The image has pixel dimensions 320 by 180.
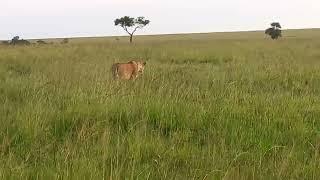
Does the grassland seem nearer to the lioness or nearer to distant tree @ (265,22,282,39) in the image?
the lioness

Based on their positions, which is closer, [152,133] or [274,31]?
[152,133]

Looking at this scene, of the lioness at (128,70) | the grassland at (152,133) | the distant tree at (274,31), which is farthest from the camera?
the distant tree at (274,31)

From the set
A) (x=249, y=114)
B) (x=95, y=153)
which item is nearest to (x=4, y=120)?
(x=95, y=153)

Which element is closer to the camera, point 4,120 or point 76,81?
point 4,120

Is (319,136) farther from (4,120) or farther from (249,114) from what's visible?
(4,120)

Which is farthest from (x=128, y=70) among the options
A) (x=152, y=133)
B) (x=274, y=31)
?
(x=274, y=31)

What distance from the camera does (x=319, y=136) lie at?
451cm

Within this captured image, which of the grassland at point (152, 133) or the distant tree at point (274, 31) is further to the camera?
the distant tree at point (274, 31)

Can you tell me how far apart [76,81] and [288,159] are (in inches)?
164

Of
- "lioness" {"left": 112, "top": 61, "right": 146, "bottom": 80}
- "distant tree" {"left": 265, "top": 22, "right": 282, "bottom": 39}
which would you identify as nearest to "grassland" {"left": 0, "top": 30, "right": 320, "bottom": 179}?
"lioness" {"left": 112, "top": 61, "right": 146, "bottom": 80}

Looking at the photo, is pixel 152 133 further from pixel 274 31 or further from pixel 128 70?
pixel 274 31

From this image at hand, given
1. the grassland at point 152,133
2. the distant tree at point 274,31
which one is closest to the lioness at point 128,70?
the grassland at point 152,133

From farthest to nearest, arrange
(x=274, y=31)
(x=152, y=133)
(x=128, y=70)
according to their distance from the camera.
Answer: (x=274, y=31), (x=128, y=70), (x=152, y=133)

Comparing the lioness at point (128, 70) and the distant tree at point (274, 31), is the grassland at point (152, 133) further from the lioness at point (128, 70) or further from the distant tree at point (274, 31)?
the distant tree at point (274, 31)
